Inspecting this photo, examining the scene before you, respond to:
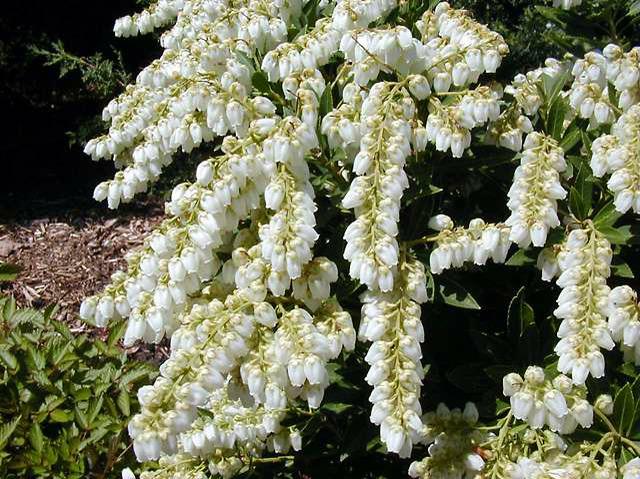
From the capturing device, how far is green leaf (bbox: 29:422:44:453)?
2605 millimetres

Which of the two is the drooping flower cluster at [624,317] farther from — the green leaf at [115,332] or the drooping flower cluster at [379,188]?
the green leaf at [115,332]

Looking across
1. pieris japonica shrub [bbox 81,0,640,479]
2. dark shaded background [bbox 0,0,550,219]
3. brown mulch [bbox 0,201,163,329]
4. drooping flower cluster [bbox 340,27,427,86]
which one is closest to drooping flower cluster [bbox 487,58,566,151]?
pieris japonica shrub [bbox 81,0,640,479]

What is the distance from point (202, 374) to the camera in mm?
1707

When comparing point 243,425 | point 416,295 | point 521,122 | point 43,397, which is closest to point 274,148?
point 416,295

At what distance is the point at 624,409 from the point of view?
1.93 metres

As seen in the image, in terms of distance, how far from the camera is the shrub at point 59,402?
2641 mm

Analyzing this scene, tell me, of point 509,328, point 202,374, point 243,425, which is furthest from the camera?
point 243,425

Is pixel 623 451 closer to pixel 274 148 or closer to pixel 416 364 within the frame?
pixel 416 364

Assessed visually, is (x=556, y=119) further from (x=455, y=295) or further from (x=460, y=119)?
(x=455, y=295)

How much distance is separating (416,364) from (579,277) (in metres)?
0.46

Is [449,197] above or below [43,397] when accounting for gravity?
above

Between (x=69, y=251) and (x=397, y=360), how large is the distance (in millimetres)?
4144

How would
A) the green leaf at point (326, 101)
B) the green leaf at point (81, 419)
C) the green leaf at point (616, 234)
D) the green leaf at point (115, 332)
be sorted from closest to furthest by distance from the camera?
the green leaf at point (616, 234) < the green leaf at point (326, 101) < the green leaf at point (81, 419) < the green leaf at point (115, 332)

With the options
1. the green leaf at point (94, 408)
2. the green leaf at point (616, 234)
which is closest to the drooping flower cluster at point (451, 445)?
the green leaf at point (616, 234)
